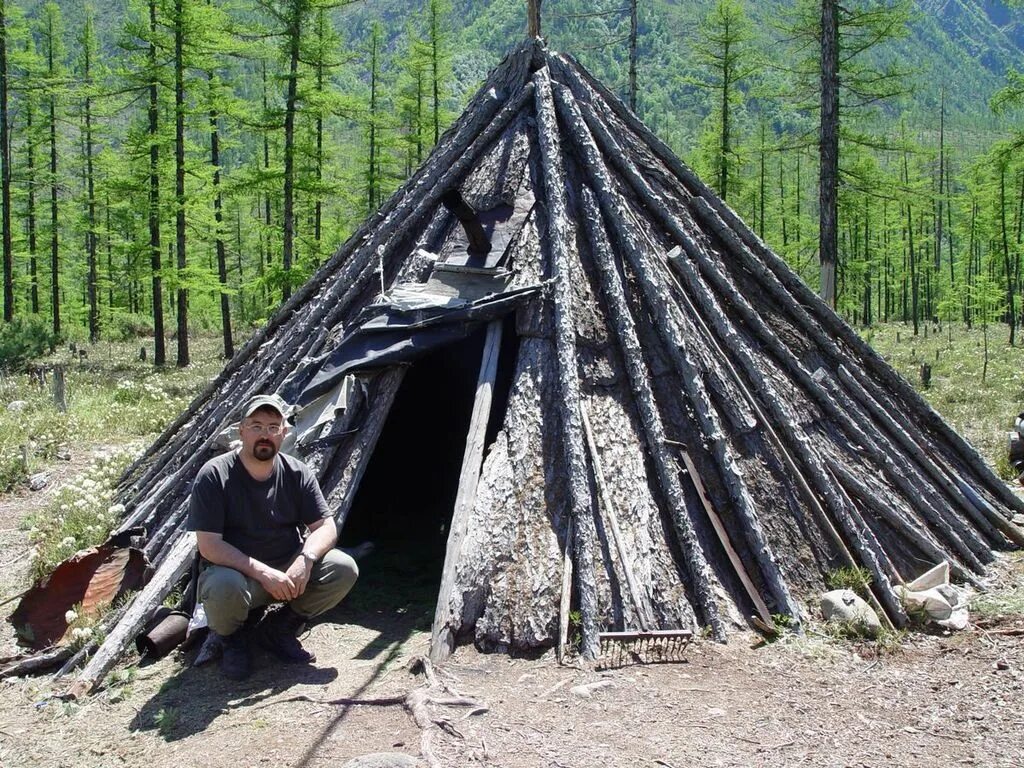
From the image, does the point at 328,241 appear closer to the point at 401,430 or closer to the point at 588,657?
the point at 401,430

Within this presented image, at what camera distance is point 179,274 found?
20078mm

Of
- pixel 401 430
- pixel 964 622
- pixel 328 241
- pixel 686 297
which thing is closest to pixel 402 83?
pixel 328 241

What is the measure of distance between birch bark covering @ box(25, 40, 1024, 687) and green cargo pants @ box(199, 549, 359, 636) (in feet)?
2.09

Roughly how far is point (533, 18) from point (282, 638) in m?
5.70

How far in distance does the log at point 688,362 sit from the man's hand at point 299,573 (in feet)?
8.97

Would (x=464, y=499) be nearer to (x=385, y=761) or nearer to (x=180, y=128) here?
(x=385, y=761)

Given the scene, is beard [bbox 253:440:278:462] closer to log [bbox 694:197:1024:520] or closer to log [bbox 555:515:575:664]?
log [bbox 555:515:575:664]

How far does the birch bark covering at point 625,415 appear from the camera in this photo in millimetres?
5035

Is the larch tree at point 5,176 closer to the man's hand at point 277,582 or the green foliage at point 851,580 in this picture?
the man's hand at point 277,582

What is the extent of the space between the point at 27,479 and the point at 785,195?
38832mm

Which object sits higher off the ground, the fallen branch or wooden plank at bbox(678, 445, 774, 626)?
wooden plank at bbox(678, 445, 774, 626)

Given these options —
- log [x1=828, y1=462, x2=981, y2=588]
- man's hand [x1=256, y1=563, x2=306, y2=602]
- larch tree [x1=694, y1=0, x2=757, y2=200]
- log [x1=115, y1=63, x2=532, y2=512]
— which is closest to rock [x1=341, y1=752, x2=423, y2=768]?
man's hand [x1=256, y1=563, x2=306, y2=602]

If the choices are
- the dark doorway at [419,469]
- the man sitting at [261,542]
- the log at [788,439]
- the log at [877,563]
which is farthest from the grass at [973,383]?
the man sitting at [261,542]

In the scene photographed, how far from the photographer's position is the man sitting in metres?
4.50
